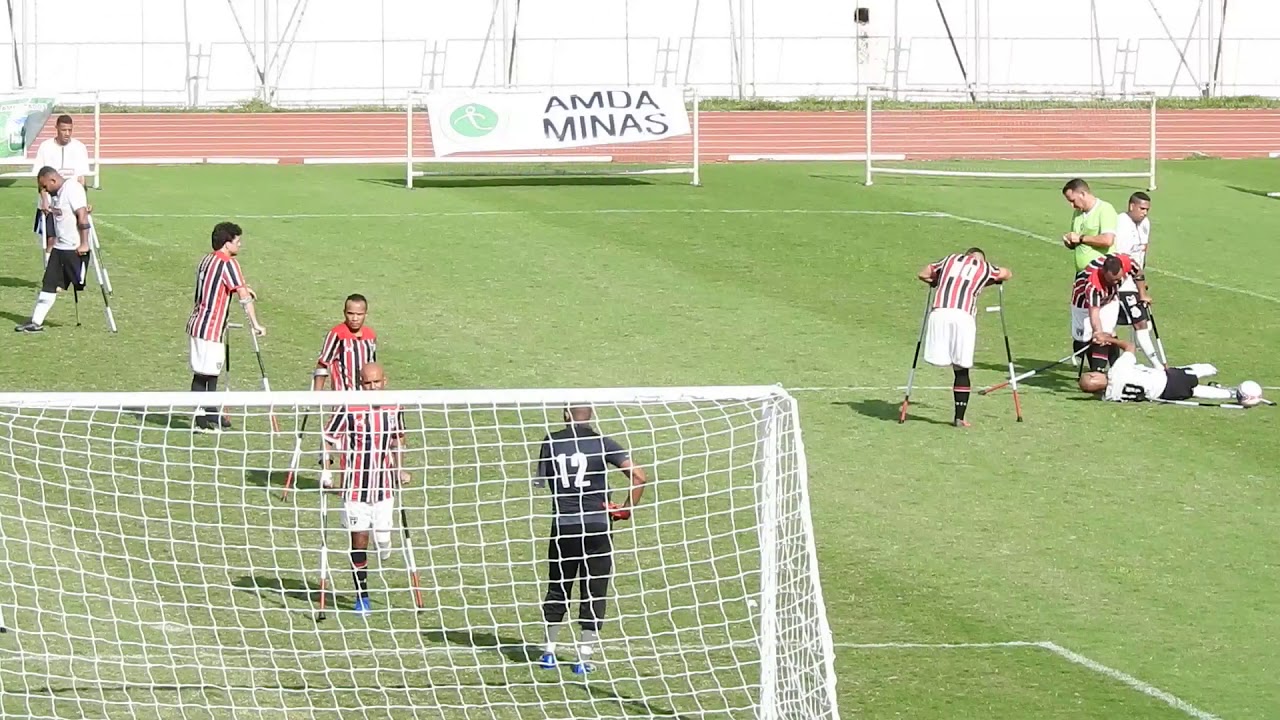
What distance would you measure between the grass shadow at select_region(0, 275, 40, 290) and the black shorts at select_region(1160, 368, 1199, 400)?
12550 mm

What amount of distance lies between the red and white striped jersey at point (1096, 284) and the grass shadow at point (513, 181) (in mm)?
11801

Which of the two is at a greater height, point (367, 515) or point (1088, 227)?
point (1088, 227)

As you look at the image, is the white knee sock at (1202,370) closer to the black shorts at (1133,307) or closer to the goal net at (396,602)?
the black shorts at (1133,307)

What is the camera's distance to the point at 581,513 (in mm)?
10734

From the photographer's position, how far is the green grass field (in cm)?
1102

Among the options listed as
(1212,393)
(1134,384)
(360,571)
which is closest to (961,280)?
(1134,384)

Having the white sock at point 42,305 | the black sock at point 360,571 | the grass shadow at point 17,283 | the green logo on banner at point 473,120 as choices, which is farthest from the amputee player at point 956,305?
the green logo on banner at point 473,120

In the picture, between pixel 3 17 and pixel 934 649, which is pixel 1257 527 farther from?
pixel 3 17

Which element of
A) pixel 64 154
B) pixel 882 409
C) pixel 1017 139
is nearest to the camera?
pixel 882 409

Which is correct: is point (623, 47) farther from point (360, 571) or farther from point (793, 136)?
point (360, 571)

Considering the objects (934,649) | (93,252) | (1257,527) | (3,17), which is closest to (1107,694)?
(934,649)

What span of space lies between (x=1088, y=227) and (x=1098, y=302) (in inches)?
38.7

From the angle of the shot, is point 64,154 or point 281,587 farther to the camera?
point 64,154

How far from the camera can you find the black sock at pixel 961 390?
649 inches
